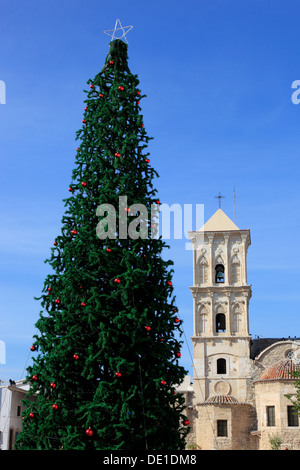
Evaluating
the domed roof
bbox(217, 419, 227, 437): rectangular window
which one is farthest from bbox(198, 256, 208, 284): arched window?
bbox(217, 419, 227, 437): rectangular window

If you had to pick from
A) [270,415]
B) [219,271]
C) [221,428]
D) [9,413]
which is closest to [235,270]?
[219,271]

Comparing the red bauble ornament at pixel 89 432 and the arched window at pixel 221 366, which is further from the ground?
the arched window at pixel 221 366

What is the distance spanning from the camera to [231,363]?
1699 inches

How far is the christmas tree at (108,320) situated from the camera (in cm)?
1179

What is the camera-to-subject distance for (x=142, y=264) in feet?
43.2

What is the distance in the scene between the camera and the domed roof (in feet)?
126

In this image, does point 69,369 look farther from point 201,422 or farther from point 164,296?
point 201,422

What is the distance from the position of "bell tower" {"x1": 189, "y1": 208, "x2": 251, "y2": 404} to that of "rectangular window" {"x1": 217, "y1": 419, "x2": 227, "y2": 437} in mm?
1472

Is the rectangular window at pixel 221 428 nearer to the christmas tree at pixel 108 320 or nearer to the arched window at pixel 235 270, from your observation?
the arched window at pixel 235 270

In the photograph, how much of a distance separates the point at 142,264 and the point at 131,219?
1120 millimetres

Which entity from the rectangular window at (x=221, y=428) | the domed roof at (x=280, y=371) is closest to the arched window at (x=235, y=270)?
the domed roof at (x=280, y=371)

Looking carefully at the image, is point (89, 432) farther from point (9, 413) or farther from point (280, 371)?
point (280, 371)

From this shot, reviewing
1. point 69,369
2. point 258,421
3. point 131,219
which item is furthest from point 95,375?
point 258,421

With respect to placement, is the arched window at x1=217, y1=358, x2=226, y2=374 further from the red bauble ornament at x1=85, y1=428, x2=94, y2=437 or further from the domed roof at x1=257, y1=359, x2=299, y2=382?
the red bauble ornament at x1=85, y1=428, x2=94, y2=437
